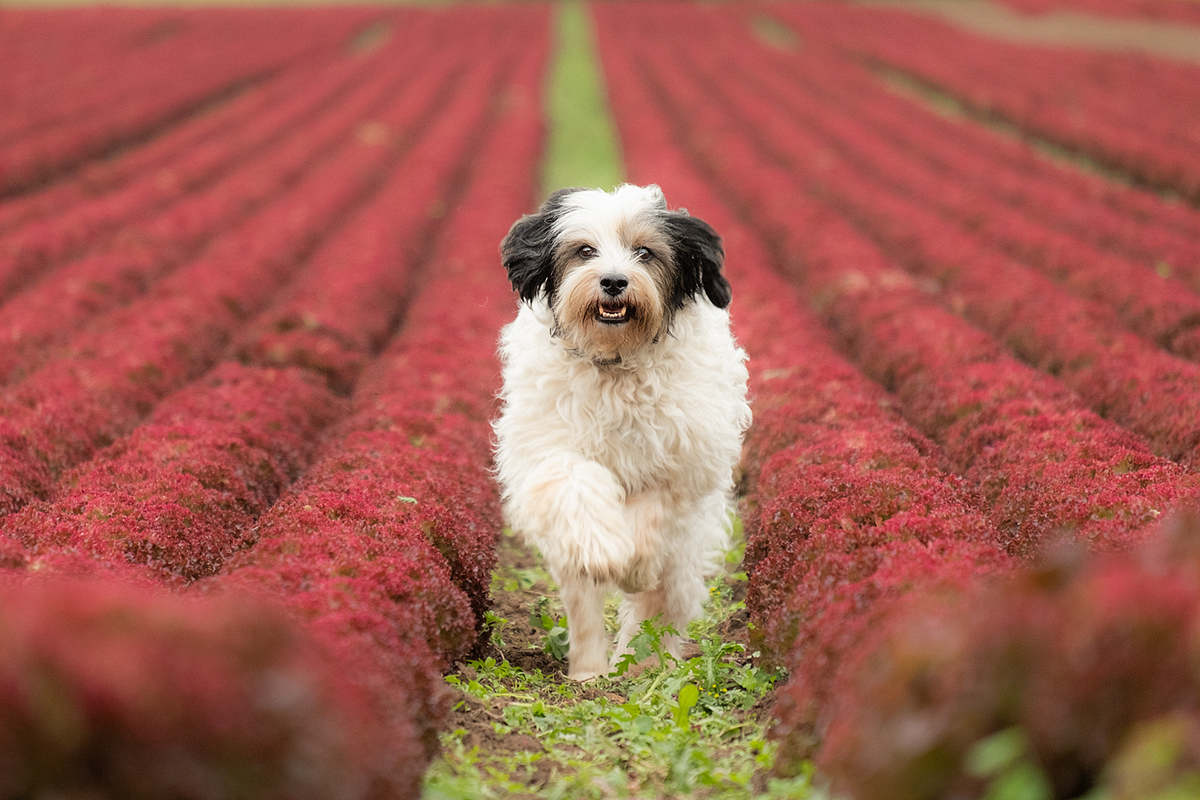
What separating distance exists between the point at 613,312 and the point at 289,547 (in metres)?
2.10

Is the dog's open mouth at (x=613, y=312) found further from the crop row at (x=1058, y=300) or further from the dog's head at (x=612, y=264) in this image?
the crop row at (x=1058, y=300)

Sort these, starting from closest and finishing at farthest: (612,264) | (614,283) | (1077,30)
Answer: (614,283)
(612,264)
(1077,30)

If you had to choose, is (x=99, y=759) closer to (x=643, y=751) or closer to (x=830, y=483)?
(x=643, y=751)

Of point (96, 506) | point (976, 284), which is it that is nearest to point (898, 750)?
point (96, 506)

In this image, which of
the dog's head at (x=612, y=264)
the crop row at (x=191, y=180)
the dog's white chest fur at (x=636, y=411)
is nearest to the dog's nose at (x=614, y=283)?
the dog's head at (x=612, y=264)

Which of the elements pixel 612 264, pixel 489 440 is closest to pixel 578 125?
pixel 489 440

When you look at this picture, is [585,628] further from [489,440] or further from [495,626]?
[489,440]

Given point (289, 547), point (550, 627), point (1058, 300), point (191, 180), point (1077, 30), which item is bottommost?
point (191, 180)

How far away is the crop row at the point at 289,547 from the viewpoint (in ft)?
9.61

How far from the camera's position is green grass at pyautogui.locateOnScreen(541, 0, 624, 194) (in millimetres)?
26250

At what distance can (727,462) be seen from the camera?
6.69m

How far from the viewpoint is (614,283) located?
20.0ft

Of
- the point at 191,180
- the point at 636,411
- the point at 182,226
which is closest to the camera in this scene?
the point at 636,411

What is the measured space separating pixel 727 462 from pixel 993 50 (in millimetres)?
40761
